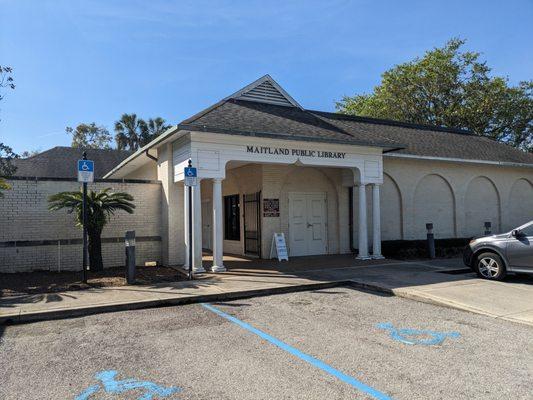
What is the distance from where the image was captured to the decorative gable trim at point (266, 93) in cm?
1459

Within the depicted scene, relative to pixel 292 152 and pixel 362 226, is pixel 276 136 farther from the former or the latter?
pixel 362 226

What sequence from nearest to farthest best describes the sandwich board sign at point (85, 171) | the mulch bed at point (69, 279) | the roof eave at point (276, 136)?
the mulch bed at point (69, 279)
the sandwich board sign at point (85, 171)
the roof eave at point (276, 136)

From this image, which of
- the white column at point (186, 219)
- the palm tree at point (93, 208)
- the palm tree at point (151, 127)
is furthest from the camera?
the palm tree at point (151, 127)

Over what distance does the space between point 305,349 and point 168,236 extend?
7.72m

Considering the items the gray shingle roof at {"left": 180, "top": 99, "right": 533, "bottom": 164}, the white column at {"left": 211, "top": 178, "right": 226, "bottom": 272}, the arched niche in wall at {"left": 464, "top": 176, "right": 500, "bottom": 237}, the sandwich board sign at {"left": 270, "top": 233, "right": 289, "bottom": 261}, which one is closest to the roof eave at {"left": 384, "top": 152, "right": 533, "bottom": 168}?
the gray shingle roof at {"left": 180, "top": 99, "right": 533, "bottom": 164}

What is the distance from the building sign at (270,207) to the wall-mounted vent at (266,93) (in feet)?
11.5

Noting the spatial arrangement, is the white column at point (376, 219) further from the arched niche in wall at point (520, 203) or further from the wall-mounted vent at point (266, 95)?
the arched niche in wall at point (520, 203)

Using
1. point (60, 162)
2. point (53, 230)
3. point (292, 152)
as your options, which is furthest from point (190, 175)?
point (60, 162)

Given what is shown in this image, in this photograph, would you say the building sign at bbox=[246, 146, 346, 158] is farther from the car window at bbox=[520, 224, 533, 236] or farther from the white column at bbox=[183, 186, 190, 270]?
the car window at bbox=[520, 224, 533, 236]

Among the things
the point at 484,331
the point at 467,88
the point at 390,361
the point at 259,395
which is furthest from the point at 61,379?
the point at 467,88

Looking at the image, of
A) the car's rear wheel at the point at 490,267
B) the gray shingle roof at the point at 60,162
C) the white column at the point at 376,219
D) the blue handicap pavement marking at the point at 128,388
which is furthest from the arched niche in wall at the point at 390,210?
the gray shingle roof at the point at 60,162

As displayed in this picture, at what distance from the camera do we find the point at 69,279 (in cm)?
1014

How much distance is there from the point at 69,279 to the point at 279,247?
631 cm

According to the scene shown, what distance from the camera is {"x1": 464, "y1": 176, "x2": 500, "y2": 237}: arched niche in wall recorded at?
18.3 m
